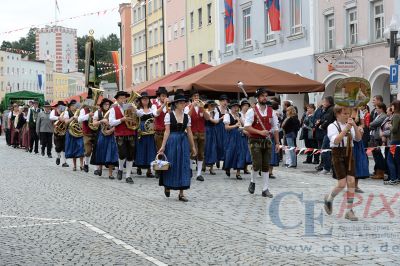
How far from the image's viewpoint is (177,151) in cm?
1295

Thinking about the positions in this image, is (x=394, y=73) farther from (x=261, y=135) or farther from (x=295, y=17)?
(x=295, y=17)

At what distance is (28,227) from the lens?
1021 centimetres

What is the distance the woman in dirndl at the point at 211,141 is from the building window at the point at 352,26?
504 inches

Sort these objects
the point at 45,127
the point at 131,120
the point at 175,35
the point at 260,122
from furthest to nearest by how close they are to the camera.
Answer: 1. the point at 175,35
2. the point at 45,127
3. the point at 131,120
4. the point at 260,122

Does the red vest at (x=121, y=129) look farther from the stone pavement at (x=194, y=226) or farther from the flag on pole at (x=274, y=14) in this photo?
the flag on pole at (x=274, y=14)

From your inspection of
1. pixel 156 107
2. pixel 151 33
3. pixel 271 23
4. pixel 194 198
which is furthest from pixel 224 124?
pixel 151 33

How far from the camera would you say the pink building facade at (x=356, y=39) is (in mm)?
28062

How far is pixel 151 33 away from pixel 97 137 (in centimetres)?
5066

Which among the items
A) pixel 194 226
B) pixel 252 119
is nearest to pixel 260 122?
pixel 252 119

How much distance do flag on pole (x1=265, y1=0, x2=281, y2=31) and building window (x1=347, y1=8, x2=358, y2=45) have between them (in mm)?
5262

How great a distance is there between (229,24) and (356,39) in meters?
12.2

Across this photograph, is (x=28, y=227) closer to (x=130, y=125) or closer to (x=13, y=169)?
(x=130, y=125)

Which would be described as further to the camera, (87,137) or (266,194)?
(87,137)

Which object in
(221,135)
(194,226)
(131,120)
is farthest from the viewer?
(221,135)
